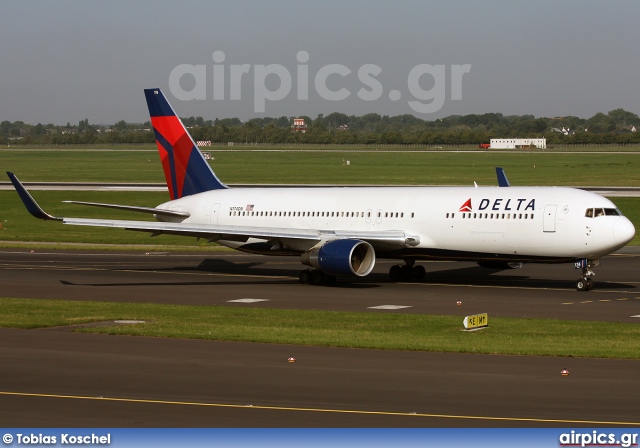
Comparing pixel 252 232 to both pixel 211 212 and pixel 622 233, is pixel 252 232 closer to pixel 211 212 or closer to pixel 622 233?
pixel 211 212

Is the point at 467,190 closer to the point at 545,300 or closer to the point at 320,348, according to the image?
the point at 545,300

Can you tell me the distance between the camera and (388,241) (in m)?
44.2

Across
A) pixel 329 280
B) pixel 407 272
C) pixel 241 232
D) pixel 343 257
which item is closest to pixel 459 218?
pixel 407 272

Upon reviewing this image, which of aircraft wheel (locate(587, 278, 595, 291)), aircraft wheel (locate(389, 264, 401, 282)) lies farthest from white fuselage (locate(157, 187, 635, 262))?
aircraft wheel (locate(389, 264, 401, 282))

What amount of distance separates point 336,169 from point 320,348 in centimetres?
13685

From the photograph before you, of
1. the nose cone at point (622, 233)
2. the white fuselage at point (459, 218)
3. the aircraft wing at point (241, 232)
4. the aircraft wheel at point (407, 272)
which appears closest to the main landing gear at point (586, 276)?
the white fuselage at point (459, 218)

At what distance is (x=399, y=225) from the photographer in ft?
148

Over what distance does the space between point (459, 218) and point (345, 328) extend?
44.0 ft

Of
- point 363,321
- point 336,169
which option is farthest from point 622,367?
point 336,169

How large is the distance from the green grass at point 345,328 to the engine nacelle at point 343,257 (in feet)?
23.1

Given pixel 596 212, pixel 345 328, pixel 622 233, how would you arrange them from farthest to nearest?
pixel 596 212
pixel 622 233
pixel 345 328

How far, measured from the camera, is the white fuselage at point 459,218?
41188 millimetres

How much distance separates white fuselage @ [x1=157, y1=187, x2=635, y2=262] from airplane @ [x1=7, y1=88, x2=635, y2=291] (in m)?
0.04

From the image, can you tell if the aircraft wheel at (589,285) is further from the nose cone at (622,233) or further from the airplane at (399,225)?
the nose cone at (622,233)
